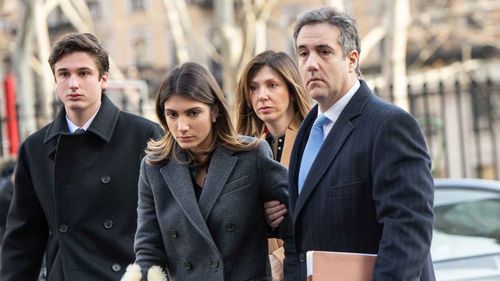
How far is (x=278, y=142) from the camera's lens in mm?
4762

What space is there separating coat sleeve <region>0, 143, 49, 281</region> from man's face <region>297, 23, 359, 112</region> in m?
1.80

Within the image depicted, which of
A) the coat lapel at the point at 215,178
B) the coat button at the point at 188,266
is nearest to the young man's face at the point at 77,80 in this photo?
the coat lapel at the point at 215,178

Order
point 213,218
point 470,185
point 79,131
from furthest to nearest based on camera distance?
1. point 470,185
2. point 79,131
3. point 213,218

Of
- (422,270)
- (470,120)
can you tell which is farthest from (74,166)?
(470,120)

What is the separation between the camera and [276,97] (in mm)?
4672

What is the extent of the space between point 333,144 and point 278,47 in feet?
134

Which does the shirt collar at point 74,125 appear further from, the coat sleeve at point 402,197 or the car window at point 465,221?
the car window at point 465,221

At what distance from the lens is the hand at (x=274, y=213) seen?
12.6 ft

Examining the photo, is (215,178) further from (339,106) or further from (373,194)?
(373,194)

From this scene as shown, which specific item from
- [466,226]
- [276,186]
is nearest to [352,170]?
[276,186]

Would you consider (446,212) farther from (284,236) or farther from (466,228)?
(284,236)

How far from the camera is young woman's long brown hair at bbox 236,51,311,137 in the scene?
4719 millimetres

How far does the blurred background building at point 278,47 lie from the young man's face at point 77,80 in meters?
8.32

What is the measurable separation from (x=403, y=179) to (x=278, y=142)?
1.65 m
